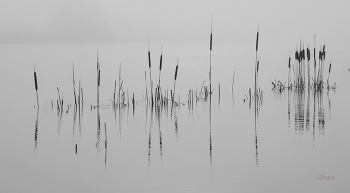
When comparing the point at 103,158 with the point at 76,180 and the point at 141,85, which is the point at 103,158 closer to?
the point at 76,180

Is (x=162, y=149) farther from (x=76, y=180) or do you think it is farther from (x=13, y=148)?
(x=13, y=148)

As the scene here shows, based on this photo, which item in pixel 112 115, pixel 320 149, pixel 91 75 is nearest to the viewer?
pixel 320 149

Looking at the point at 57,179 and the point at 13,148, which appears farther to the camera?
the point at 13,148

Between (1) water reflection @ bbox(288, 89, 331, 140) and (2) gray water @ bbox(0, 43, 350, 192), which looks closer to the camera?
(2) gray water @ bbox(0, 43, 350, 192)

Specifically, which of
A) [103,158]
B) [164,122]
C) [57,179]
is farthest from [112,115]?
[57,179]

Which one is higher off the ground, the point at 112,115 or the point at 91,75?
the point at 91,75

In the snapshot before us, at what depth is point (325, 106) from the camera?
31.7 feet

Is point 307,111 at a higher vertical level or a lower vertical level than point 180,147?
higher

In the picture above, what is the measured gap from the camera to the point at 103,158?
5531 mm

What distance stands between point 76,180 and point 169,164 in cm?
100

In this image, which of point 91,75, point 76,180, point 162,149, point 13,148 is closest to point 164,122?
point 162,149

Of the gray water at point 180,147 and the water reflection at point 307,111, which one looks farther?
the water reflection at point 307,111

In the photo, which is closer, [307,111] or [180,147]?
[180,147]

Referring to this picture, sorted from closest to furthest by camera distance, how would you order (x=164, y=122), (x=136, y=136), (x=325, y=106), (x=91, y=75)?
(x=136, y=136) → (x=164, y=122) → (x=325, y=106) → (x=91, y=75)
